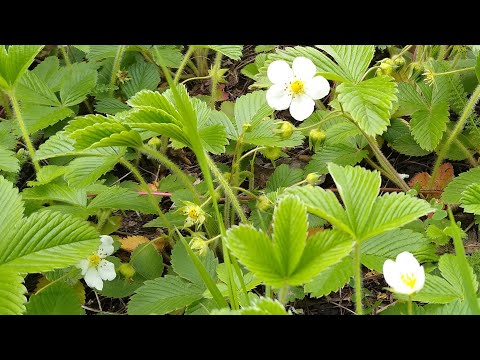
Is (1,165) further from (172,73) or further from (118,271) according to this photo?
(172,73)

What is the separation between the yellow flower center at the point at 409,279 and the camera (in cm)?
121

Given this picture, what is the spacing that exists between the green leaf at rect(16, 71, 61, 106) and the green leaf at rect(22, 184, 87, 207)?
55 centimetres

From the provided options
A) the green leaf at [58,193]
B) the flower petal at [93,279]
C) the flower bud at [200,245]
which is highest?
the green leaf at [58,193]

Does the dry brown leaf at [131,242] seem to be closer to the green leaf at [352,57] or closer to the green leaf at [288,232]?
the green leaf at [352,57]

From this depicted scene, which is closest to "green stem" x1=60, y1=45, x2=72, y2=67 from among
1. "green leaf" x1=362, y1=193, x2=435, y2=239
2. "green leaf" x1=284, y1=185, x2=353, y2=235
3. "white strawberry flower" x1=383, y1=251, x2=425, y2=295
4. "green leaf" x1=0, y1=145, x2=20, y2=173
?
"green leaf" x1=0, y1=145, x2=20, y2=173

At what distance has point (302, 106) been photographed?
5.96 ft

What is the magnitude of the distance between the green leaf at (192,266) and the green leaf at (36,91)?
2.98ft

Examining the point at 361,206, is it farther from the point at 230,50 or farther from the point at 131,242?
the point at 131,242

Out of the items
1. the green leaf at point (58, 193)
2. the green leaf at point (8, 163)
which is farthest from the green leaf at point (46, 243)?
the green leaf at point (8, 163)

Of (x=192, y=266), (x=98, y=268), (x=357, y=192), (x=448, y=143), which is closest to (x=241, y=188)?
(x=192, y=266)

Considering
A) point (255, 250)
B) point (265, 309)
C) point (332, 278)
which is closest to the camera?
point (265, 309)

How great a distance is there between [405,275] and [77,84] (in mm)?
1629

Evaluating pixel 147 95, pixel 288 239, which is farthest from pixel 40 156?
pixel 288 239

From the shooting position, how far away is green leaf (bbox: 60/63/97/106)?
7.72ft
